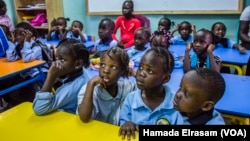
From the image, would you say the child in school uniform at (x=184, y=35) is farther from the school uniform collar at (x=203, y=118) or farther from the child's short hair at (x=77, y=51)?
the school uniform collar at (x=203, y=118)

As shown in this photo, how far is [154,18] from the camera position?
454 cm

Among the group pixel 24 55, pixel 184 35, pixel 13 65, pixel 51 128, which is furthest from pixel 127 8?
pixel 51 128

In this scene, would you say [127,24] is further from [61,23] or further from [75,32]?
[61,23]

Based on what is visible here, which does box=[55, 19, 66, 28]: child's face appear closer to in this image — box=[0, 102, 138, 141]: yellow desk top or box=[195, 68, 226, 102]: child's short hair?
box=[0, 102, 138, 141]: yellow desk top

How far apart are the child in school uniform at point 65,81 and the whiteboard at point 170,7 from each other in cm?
301

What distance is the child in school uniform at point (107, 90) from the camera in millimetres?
1243

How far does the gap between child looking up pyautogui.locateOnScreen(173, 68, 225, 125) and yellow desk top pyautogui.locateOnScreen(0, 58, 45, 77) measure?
5.34 feet

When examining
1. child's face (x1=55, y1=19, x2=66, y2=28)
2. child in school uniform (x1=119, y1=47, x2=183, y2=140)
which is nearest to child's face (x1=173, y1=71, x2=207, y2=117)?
child in school uniform (x1=119, y1=47, x2=183, y2=140)

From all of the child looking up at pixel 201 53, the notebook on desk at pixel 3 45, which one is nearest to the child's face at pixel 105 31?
the notebook on desk at pixel 3 45

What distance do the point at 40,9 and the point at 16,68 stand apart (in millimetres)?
3027

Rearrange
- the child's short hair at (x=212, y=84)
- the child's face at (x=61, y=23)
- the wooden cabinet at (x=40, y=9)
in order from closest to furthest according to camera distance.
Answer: the child's short hair at (x=212, y=84), the child's face at (x=61, y=23), the wooden cabinet at (x=40, y=9)

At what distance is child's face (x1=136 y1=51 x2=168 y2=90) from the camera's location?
4.03 ft

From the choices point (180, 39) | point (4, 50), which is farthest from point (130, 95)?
point (180, 39)

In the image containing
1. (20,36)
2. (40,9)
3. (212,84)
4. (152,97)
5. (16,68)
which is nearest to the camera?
(212,84)
